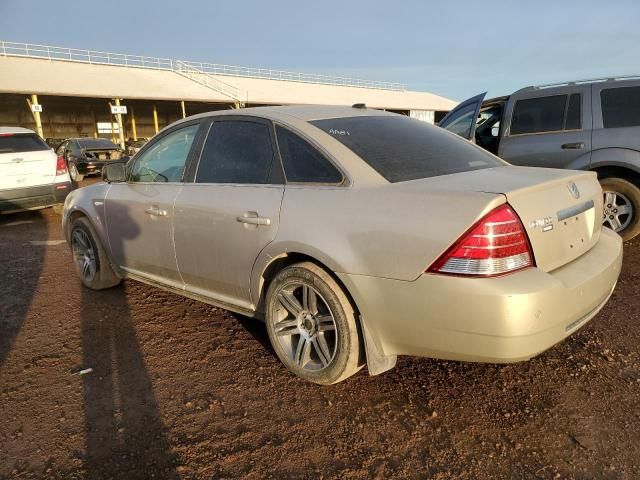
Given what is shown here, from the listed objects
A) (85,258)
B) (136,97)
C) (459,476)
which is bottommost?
(459,476)

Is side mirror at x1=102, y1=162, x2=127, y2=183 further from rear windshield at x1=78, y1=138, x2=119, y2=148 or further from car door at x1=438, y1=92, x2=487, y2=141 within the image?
rear windshield at x1=78, y1=138, x2=119, y2=148

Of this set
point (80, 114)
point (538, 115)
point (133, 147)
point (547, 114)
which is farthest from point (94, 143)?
point (80, 114)

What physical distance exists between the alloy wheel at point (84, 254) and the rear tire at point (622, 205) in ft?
17.2

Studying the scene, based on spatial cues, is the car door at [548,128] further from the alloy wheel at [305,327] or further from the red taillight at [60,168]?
the red taillight at [60,168]

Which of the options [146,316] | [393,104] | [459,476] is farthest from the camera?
[393,104]

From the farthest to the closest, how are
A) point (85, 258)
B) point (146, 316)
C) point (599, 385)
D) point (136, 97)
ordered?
point (136, 97), point (85, 258), point (146, 316), point (599, 385)

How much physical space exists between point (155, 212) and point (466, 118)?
15.1 feet

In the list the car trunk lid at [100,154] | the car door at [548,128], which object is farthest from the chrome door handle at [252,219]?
the car trunk lid at [100,154]

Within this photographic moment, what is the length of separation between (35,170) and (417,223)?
26.9ft

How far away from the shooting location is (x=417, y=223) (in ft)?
7.22

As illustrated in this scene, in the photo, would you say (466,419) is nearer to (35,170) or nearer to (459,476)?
(459,476)

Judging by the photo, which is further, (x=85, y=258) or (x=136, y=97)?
(x=136, y=97)

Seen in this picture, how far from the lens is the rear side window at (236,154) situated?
3008 millimetres

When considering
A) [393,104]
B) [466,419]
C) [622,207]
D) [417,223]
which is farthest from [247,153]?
[393,104]
